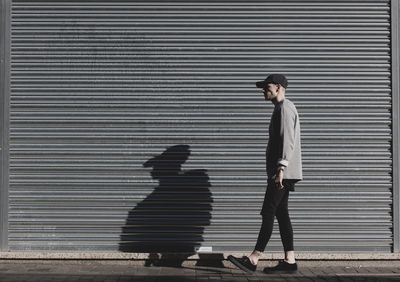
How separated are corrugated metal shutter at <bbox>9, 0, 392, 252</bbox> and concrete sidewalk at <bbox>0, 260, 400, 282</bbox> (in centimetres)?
24

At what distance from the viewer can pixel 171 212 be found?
6.82m

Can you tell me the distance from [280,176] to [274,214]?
1.45 ft


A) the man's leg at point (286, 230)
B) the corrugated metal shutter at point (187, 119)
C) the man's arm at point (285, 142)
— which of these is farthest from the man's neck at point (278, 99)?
the man's leg at point (286, 230)

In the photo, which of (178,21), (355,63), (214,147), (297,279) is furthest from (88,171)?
(355,63)

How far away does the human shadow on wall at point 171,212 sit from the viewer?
6.79 metres

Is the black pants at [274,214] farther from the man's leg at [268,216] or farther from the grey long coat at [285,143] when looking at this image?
the grey long coat at [285,143]

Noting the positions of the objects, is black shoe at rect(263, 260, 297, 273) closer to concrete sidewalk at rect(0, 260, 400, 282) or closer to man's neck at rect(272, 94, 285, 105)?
concrete sidewalk at rect(0, 260, 400, 282)

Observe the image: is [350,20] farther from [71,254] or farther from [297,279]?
[71,254]

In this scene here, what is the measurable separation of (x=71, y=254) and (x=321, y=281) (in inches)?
114

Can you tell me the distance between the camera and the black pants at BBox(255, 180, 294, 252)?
6.00 metres

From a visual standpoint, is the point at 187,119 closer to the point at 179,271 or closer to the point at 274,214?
the point at 274,214

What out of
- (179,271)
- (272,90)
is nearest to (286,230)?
(179,271)

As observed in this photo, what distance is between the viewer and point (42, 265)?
6.57m

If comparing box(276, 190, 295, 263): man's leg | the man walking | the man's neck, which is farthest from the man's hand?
the man's neck
